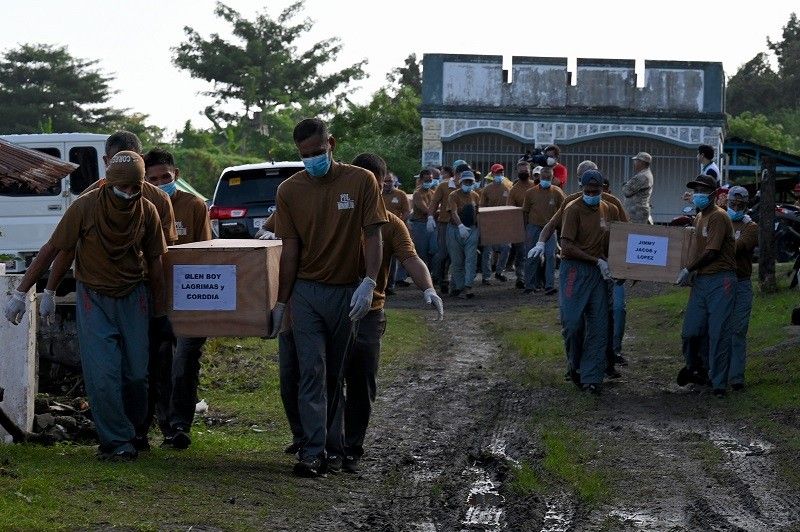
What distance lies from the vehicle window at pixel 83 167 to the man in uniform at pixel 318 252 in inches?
468

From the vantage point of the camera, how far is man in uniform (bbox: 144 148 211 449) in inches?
408

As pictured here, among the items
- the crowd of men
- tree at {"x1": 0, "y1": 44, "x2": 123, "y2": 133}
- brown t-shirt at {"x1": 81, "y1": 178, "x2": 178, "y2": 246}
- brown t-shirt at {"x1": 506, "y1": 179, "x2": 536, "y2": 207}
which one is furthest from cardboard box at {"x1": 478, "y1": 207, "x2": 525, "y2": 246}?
tree at {"x1": 0, "y1": 44, "x2": 123, "y2": 133}

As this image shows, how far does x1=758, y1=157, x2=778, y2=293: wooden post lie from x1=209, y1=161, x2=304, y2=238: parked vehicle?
251 inches

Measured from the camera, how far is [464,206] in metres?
23.1

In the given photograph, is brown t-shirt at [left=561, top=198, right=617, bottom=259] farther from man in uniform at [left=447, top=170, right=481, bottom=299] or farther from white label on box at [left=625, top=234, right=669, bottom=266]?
man in uniform at [left=447, top=170, right=481, bottom=299]

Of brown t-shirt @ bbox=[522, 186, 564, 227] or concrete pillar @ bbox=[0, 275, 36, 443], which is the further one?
brown t-shirt @ bbox=[522, 186, 564, 227]

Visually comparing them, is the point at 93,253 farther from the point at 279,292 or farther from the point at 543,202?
the point at 543,202

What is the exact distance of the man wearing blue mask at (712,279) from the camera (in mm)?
13516

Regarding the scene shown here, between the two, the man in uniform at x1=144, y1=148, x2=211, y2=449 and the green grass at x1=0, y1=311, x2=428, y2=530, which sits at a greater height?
the man in uniform at x1=144, y1=148, x2=211, y2=449

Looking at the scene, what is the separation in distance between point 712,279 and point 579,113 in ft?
70.3

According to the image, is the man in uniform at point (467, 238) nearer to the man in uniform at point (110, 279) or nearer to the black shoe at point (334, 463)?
the black shoe at point (334, 463)

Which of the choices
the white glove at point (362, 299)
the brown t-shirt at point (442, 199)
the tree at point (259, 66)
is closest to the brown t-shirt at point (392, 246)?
the white glove at point (362, 299)

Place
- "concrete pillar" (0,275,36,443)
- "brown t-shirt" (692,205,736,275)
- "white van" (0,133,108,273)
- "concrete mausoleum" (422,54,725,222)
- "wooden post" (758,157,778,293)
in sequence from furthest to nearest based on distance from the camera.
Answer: "concrete mausoleum" (422,54,725,222)
"white van" (0,133,108,273)
"wooden post" (758,157,778,293)
"brown t-shirt" (692,205,736,275)
"concrete pillar" (0,275,36,443)

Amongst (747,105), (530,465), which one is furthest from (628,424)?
(747,105)
